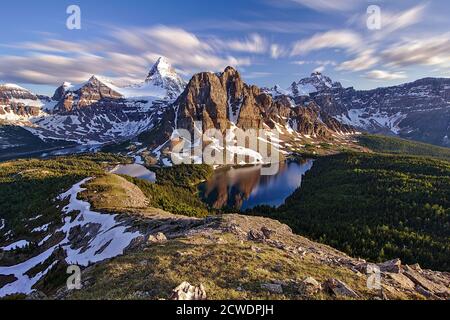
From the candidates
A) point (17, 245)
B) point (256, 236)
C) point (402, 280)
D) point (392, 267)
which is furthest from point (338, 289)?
point (17, 245)

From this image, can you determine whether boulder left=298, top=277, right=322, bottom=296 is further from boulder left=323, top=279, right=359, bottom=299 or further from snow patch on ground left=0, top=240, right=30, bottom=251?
snow patch on ground left=0, top=240, right=30, bottom=251

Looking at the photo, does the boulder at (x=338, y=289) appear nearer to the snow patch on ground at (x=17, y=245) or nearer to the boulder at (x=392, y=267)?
the boulder at (x=392, y=267)

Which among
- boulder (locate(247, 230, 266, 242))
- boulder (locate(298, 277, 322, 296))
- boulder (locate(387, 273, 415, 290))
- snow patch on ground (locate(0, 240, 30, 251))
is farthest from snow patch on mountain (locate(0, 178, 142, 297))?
boulder (locate(387, 273, 415, 290))

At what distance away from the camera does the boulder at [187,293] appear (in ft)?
56.5

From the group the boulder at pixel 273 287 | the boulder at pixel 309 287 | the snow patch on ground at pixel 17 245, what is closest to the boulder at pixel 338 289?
the boulder at pixel 309 287

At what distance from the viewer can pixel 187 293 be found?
17750 mm

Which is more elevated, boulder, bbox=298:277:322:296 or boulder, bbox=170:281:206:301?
boulder, bbox=170:281:206:301

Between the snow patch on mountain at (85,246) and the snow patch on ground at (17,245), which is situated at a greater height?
the snow patch on mountain at (85,246)

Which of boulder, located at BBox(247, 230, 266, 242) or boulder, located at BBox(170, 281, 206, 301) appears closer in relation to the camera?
boulder, located at BBox(170, 281, 206, 301)

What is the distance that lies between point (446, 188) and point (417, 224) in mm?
50811

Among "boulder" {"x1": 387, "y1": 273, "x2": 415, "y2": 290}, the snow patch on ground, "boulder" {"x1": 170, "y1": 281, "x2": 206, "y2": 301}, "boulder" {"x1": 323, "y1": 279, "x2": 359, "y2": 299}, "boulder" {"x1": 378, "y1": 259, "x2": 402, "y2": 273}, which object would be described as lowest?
the snow patch on ground

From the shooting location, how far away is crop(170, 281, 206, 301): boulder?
17.2m

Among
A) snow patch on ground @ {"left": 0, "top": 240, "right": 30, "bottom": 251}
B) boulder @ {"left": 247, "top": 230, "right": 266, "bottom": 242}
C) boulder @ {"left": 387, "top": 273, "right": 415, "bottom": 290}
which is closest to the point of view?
boulder @ {"left": 387, "top": 273, "right": 415, "bottom": 290}
